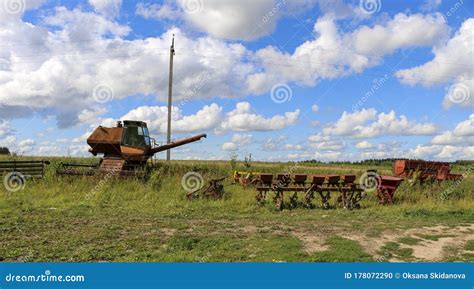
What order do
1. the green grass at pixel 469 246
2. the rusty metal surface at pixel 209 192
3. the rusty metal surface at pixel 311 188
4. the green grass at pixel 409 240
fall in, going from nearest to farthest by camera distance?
1. the green grass at pixel 469 246
2. the green grass at pixel 409 240
3. the rusty metal surface at pixel 311 188
4. the rusty metal surface at pixel 209 192

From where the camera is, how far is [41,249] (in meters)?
7.95

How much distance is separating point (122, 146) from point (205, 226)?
10.2 meters

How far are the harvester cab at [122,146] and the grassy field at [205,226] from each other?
68.7 inches

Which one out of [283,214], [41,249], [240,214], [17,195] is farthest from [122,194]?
[41,249]

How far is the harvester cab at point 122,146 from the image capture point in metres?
19.6

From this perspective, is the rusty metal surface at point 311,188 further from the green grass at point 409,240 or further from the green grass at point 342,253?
the green grass at point 342,253

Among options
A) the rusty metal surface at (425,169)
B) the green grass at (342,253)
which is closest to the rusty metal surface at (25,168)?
the green grass at (342,253)

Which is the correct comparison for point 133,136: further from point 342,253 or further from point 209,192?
point 342,253

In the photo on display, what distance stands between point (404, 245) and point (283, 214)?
196 inches

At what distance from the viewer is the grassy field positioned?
25.8ft

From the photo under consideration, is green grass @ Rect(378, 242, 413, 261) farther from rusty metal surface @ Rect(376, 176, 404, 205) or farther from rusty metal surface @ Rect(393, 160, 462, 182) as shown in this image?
rusty metal surface @ Rect(393, 160, 462, 182)

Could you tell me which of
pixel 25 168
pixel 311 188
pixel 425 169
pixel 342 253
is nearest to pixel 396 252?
pixel 342 253

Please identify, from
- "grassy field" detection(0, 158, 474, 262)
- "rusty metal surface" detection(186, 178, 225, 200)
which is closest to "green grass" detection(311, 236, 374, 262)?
"grassy field" detection(0, 158, 474, 262)

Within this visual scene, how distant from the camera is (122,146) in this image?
772 inches
